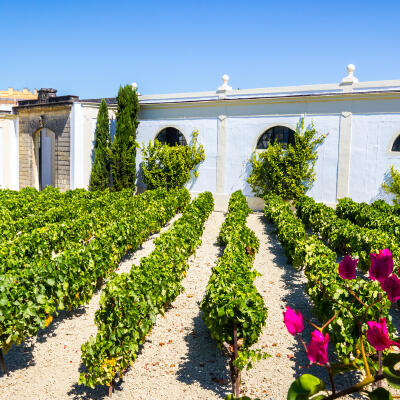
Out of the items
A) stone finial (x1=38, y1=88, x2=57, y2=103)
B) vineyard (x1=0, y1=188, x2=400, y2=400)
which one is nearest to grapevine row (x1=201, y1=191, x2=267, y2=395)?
vineyard (x1=0, y1=188, x2=400, y2=400)

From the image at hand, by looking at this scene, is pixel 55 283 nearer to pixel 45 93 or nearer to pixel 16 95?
pixel 45 93

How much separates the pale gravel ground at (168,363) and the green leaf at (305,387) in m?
4.59

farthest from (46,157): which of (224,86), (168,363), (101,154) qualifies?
(168,363)

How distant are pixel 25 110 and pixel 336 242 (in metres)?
20.1

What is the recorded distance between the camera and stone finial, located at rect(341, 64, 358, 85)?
56.2 ft

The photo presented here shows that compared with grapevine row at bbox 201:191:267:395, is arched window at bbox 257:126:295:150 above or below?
above

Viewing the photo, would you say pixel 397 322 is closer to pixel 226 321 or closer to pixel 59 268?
pixel 226 321

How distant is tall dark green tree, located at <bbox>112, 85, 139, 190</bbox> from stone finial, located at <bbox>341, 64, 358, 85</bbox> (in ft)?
35.0

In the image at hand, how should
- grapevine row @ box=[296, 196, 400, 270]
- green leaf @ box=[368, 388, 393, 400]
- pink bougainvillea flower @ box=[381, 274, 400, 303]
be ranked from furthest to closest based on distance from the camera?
grapevine row @ box=[296, 196, 400, 270]
pink bougainvillea flower @ box=[381, 274, 400, 303]
green leaf @ box=[368, 388, 393, 400]

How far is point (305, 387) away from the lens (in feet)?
2.81

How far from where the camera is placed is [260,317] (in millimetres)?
5430

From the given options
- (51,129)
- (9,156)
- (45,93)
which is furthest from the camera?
(9,156)

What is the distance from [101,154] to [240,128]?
24.9ft

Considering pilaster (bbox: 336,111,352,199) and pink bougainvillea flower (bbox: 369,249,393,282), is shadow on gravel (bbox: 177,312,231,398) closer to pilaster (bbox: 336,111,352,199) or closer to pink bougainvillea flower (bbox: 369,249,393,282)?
pink bougainvillea flower (bbox: 369,249,393,282)
